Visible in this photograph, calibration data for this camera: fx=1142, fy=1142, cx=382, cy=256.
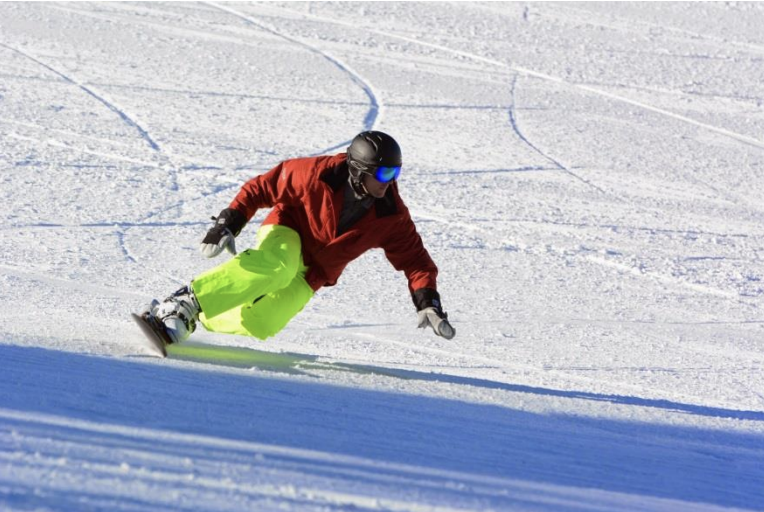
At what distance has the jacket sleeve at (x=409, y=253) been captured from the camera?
5215 millimetres

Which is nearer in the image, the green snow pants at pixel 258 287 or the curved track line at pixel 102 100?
the green snow pants at pixel 258 287

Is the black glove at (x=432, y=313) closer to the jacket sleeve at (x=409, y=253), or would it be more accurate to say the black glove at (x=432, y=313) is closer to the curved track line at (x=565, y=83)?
the jacket sleeve at (x=409, y=253)

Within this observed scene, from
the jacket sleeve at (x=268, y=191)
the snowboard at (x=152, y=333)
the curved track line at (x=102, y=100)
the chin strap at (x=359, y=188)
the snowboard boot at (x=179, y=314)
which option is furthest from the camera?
the curved track line at (x=102, y=100)

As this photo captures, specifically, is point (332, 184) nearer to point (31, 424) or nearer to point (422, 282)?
point (422, 282)

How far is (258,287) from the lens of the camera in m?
4.81

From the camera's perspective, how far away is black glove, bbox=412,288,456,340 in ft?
16.2

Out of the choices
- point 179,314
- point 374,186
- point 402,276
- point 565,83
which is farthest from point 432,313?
point 565,83

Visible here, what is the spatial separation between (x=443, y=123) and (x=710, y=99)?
428 cm

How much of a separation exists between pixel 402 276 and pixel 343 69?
6422 millimetres

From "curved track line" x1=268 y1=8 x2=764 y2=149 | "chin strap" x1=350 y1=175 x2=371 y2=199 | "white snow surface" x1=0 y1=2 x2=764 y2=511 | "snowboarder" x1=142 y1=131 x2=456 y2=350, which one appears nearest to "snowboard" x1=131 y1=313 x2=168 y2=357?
"snowboarder" x1=142 y1=131 x2=456 y2=350

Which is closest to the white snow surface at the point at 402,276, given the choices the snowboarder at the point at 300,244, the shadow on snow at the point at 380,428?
the shadow on snow at the point at 380,428

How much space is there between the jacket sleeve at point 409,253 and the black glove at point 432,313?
9cm

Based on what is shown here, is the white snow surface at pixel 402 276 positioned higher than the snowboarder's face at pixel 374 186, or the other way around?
the snowboarder's face at pixel 374 186

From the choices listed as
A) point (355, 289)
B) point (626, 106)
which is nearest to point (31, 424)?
point (355, 289)
